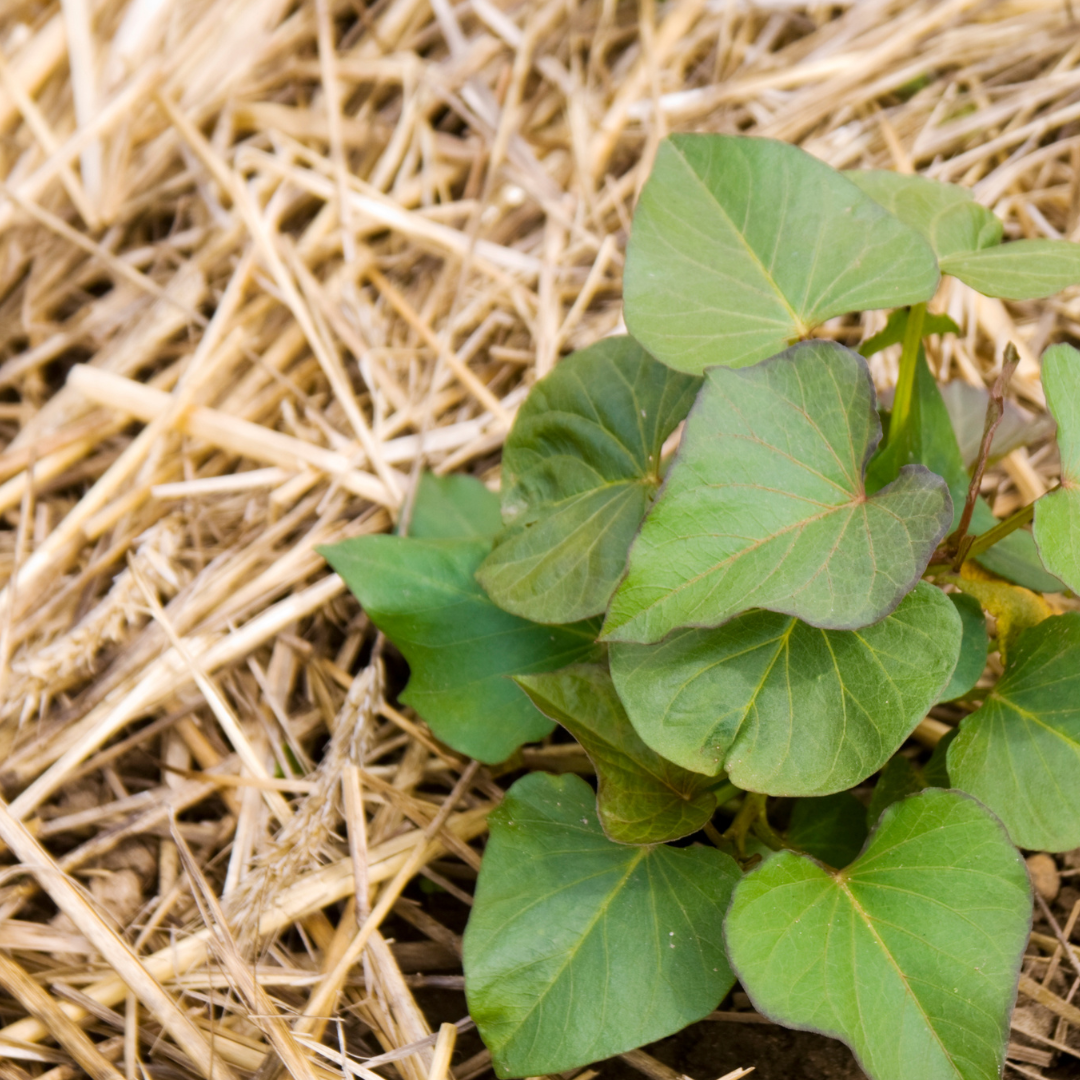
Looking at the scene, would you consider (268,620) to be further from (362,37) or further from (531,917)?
(362,37)

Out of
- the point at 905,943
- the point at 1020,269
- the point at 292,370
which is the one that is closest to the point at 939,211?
the point at 1020,269

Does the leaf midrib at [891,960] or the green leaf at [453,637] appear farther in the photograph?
the green leaf at [453,637]

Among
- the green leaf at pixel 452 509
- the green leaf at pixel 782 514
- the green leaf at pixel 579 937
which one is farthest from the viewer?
the green leaf at pixel 452 509

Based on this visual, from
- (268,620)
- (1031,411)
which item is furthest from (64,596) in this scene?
(1031,411)

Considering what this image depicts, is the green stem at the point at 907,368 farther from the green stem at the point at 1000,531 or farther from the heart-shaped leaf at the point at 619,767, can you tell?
the heart-shaped leaf at the point at 619,767

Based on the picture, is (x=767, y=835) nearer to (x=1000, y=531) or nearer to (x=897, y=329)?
(x=1000, y=531)

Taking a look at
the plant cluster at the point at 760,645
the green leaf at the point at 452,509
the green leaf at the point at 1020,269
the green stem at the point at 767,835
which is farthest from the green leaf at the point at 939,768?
the green leaf at the point at 452,509
